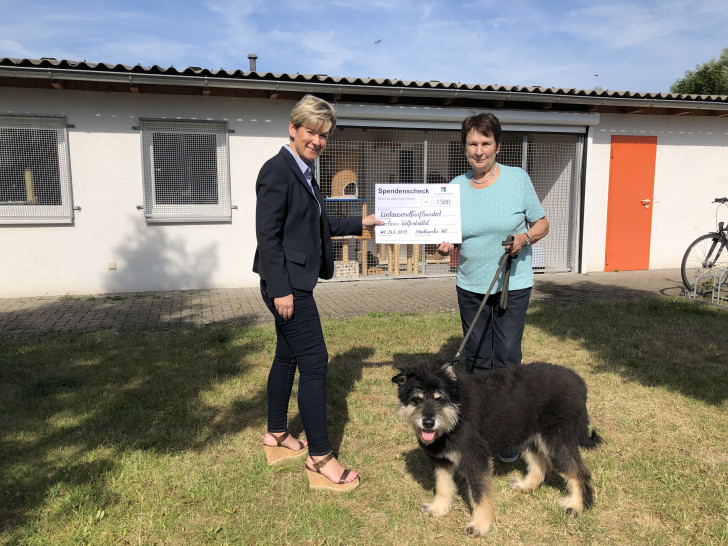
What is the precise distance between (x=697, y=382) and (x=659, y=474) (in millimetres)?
1866

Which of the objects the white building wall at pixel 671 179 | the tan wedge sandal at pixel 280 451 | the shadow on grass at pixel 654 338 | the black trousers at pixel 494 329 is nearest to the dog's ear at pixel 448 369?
the black trousers at pixel 494 329

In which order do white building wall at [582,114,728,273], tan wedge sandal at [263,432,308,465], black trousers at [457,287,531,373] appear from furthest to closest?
white building wall at [582,114,728,273]
tan wedge sandal at [263,432,308,465]
black trousers at [457,287,531,373]

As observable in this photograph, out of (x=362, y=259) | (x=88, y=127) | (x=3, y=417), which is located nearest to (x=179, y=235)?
(x=88, y=127)

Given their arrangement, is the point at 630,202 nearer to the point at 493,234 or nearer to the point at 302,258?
the point at 493,234

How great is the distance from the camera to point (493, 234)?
3.15m

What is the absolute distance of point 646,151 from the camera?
A: 10781 mm

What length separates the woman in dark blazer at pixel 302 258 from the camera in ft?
8.95

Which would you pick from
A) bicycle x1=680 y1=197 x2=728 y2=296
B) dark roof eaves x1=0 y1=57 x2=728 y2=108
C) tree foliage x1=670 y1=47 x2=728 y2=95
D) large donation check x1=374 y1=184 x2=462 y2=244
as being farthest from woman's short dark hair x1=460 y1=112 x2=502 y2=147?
tree foliage x1=670 y1=47 x2=728 y2=95

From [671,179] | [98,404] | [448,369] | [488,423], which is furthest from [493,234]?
[671,179]

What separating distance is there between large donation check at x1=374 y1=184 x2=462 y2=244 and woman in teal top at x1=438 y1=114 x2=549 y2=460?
63 millimetres

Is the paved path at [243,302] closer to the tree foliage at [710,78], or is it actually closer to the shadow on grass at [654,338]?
the shadow on grass at [654,338]

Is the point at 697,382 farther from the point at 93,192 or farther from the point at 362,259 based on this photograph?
the point at 93,192

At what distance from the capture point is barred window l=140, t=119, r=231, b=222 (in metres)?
8.55

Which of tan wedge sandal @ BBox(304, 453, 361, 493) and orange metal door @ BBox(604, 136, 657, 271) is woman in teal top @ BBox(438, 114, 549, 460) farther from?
orange metal door @ BBox(604, 136, 657, 271)
